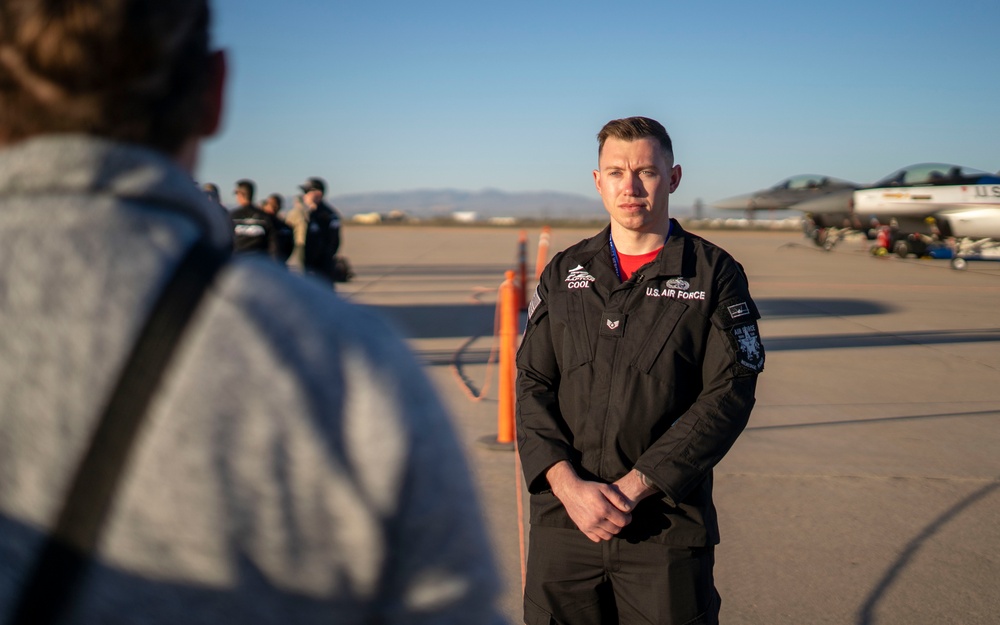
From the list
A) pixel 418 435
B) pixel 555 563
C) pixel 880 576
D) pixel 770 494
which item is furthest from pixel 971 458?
pixel 418 435

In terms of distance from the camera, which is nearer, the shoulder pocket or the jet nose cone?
the shoulder pocket

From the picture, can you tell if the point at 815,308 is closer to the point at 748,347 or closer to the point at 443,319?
the point at 443,319

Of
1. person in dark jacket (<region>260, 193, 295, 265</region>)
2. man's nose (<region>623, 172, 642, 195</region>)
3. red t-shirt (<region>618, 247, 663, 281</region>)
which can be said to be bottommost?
person in dark jacket (<region>260, 193, 295, 265</region>)

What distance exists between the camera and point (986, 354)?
9.85 metres

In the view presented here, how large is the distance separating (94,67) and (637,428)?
1901 mm

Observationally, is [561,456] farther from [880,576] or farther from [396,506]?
[880,576]

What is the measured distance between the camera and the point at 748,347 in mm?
2506

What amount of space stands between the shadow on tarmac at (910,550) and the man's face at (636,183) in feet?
7.15

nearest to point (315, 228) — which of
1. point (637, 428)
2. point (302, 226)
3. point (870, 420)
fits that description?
point (302, 226)

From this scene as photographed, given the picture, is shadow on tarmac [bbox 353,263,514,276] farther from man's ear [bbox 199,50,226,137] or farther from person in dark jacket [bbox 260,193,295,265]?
man's ear [bbox 199,50,226,137]

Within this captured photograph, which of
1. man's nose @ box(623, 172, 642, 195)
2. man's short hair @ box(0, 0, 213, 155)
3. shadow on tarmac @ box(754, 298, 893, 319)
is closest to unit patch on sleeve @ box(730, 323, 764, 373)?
man's nose @ box(623, 172, 642, 195)

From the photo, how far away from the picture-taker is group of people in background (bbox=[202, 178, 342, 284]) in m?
9.65

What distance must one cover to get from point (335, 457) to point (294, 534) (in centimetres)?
9

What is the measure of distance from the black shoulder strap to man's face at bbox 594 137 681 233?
1988 millimetres
